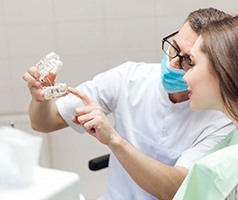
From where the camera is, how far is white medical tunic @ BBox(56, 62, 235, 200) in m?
1.28

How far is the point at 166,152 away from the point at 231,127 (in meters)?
0.21

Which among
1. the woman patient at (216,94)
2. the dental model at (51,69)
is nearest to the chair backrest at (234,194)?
the woman patient at (216,94)

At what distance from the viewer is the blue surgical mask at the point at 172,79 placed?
1229mm

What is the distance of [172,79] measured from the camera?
1237 millimetres

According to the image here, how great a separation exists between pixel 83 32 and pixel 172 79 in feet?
3.07

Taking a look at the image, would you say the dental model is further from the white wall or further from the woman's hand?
the white wall

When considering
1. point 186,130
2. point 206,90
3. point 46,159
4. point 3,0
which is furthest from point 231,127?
point 3,0

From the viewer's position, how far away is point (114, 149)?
1.14 meters

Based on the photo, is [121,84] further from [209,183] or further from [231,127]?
[209,183]

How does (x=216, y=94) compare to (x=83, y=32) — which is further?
(x=83, y=32)

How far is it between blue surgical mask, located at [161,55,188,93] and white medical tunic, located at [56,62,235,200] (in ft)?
A: 0.30

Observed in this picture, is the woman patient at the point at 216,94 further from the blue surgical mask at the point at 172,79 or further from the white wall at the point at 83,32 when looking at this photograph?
the white wall at the point at 83,32

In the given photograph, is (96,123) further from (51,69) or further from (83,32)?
(83,32)

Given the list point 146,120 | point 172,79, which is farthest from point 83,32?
point 172,79
